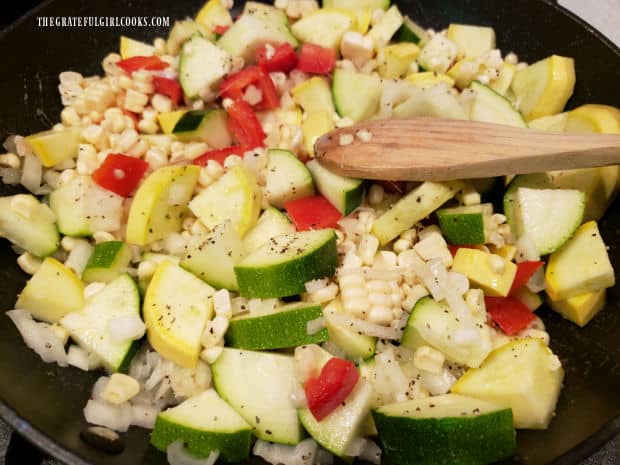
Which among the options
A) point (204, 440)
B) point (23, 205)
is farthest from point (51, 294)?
point (204, 440)

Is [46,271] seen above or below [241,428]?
above

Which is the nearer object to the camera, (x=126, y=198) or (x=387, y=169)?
(x=387, y=169)

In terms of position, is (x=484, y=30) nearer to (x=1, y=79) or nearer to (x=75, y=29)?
(x=75, y=29)

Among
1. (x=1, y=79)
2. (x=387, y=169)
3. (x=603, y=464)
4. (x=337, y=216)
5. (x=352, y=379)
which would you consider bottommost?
(x=603, y=464)

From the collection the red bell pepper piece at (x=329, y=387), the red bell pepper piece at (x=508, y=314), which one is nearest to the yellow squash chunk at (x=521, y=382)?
the red bell pepper piece at (x=508, y=314)

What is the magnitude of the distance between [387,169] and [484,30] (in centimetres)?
126

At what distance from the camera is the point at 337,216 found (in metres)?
2.59

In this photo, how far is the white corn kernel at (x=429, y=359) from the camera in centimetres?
212

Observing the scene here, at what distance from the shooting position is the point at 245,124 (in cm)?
285

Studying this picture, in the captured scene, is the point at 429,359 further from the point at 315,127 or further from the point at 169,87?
the point at 169,87

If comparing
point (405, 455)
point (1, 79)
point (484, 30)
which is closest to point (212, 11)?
point (1, 79)

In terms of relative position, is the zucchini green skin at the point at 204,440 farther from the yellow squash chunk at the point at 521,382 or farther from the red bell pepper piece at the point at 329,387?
the yellow squash chunk at the point at 521,382

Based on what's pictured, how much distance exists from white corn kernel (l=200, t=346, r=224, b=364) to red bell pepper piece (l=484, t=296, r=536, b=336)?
43.3 inches

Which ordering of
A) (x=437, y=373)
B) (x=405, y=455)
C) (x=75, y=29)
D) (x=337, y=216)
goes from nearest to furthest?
(x=405, y=455), (x=437, y=373), (x=337, y=216), (x=75, y=29)
